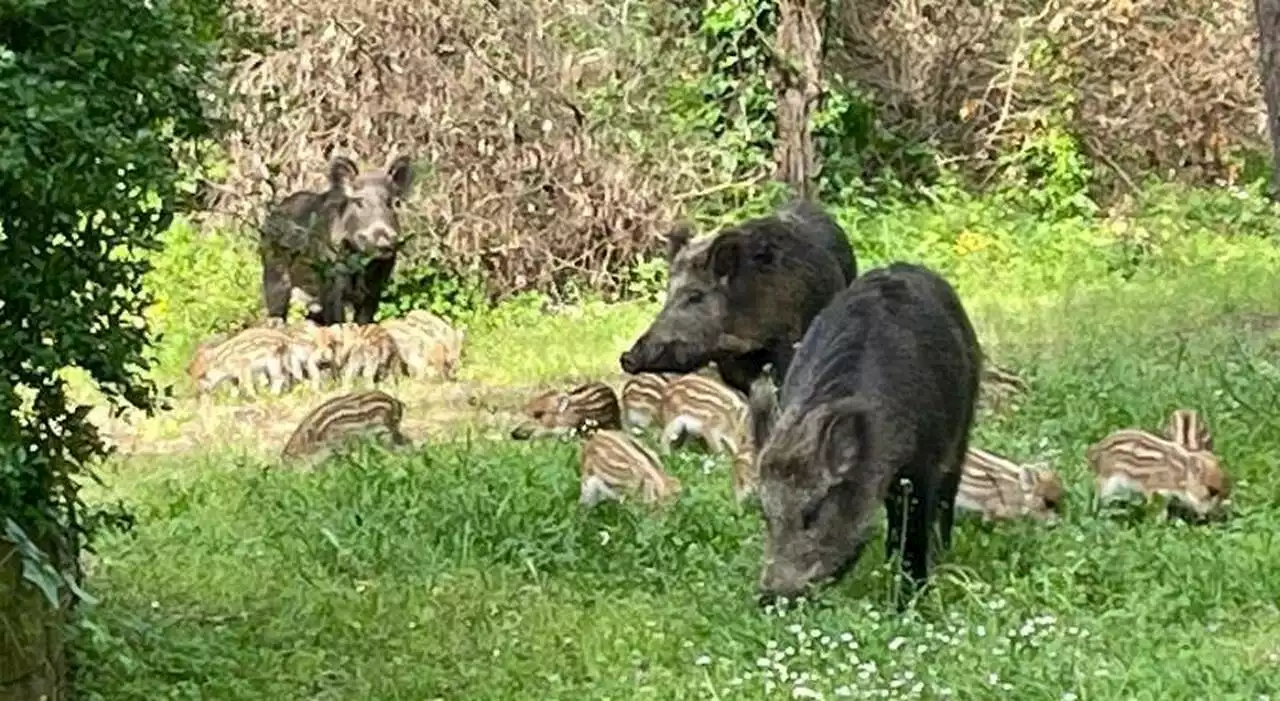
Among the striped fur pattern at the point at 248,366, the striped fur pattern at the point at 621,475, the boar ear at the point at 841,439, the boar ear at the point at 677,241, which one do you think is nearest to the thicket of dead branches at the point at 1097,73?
the striped fur pattern at the point at 248,366

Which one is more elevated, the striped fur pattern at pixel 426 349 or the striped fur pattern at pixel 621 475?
the striped fur pattern at pixel 621 475

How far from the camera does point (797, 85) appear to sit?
19.1 metres

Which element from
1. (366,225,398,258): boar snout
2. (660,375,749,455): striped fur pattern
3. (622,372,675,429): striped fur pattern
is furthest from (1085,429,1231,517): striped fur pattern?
(366,225,398,258): boar snout

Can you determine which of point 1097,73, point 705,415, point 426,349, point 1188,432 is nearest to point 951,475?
point 1188,432

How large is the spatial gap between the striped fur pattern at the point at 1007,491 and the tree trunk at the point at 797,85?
10565 millimetres

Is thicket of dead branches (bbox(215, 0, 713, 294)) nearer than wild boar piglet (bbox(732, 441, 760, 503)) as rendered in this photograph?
No

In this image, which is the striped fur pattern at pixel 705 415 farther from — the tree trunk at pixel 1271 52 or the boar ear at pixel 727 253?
the tree trunk at pixel 1271 52

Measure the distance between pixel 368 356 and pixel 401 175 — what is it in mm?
2543

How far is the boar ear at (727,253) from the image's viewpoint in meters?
10.6

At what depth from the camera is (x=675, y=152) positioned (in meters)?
19.0

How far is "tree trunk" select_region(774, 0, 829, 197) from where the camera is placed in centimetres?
1891

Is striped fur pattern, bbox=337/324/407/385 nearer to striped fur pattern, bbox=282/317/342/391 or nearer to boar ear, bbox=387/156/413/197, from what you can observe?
striped fur pattern, bbox=282/317/342/391

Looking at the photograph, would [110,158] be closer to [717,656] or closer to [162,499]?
[717,656]

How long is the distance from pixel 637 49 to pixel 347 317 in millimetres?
4287
